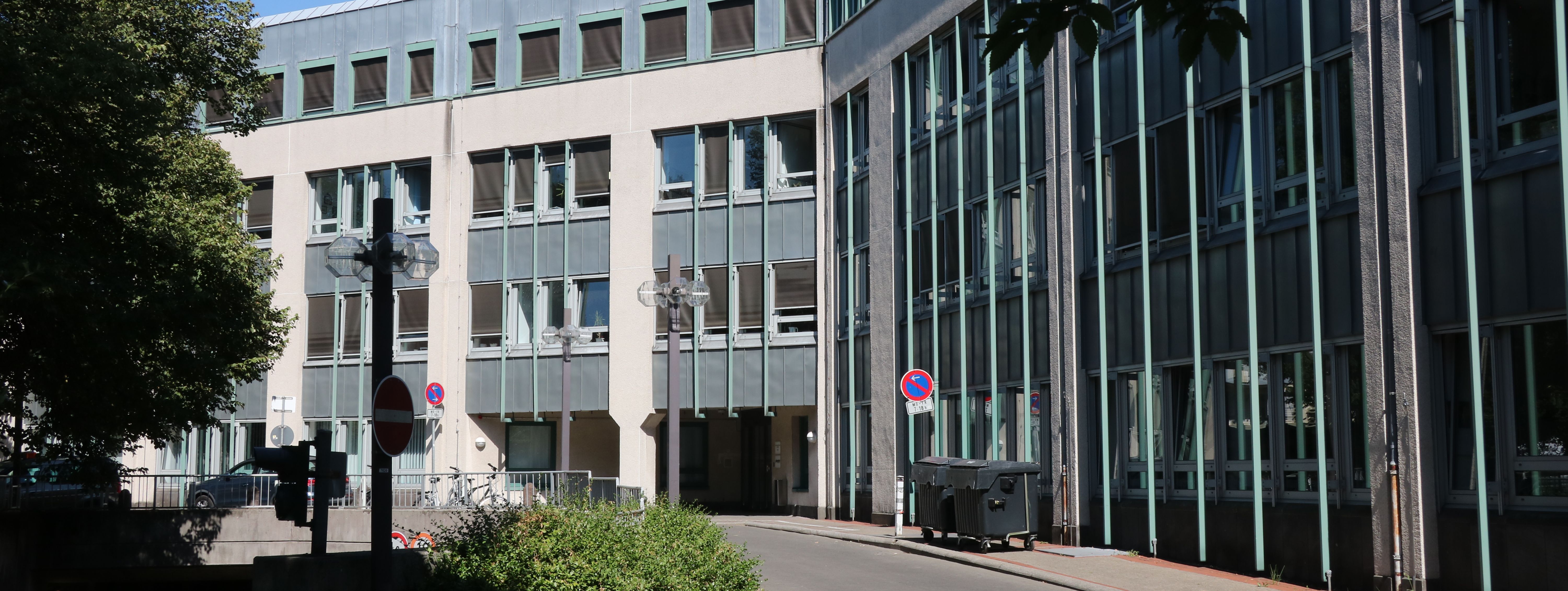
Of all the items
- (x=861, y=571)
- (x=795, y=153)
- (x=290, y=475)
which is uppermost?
(x=795, y=153)

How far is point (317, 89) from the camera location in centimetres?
3966

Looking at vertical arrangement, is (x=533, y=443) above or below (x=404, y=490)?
above

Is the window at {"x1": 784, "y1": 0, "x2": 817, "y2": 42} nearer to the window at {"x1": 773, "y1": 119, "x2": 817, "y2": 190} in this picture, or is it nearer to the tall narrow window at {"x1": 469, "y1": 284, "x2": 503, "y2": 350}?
the window at {"x1": 773, "y1": 119, "x2": 817, "y2": 190}

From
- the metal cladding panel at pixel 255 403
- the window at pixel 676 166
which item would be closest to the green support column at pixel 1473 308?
the window at pixel 676 166

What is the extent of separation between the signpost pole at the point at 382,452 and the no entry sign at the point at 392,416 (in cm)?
8

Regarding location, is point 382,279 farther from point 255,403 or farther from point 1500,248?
point 255,403

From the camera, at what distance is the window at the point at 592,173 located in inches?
1411

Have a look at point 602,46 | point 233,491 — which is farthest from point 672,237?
point 233,491

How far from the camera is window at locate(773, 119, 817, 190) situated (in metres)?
33.8

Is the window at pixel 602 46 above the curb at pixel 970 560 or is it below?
above

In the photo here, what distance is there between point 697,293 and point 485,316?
1505 cm

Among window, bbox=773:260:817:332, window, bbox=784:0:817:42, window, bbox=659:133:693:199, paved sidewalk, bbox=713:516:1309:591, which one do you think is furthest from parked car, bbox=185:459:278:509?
window, bbox=784:0:817:42

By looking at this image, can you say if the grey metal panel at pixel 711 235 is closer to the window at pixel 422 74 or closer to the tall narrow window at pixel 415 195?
the tall narrow window at pixel 415 195

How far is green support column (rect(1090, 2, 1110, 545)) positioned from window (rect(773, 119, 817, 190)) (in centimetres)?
1308
